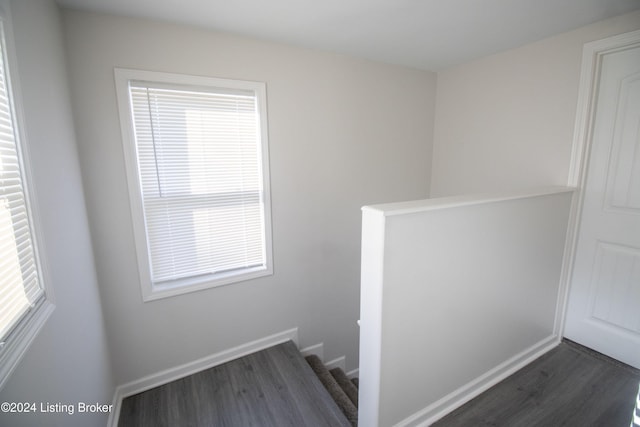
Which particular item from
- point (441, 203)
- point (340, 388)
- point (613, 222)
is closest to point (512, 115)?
point (613, 222)

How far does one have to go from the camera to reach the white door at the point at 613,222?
1.77 m

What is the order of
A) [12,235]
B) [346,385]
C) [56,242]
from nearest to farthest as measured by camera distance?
1. [12,235]
2. [56,242]
3. [346,385]

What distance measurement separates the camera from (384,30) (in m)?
1.85

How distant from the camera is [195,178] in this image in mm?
1917

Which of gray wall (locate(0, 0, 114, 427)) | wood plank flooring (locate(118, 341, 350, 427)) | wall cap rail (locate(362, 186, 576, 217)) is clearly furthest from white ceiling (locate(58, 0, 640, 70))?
wood plank flooring (locate(118, 341, 350, 427))

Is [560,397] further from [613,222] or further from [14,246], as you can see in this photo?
[14,246]

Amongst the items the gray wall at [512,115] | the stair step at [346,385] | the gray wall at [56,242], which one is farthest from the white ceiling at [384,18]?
the stair step at [346,385]

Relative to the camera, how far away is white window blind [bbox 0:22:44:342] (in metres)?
0.82

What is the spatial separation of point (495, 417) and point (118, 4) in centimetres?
304

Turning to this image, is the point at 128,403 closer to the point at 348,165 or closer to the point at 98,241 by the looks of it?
the point at 98,241

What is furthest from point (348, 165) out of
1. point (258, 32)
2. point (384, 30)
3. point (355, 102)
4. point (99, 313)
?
point (99, 313)

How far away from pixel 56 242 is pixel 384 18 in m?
2.06

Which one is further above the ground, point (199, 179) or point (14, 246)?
point (199, 179)

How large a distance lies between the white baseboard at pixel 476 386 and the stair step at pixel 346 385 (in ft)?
3.02
